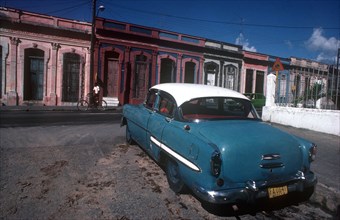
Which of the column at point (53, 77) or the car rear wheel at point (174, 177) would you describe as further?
the column at point (53, 77)

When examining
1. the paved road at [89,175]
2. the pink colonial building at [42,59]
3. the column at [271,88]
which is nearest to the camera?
the paved road at [89,175]

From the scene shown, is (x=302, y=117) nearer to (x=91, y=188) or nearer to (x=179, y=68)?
(x=91, y=188)

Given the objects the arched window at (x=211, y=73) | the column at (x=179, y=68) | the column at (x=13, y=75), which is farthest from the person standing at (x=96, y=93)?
the arched window at (x=211, y=73)

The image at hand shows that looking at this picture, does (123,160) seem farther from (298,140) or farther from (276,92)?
(276,92)

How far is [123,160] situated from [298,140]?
3647mm

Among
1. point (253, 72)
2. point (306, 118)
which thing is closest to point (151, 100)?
point (306, 118)

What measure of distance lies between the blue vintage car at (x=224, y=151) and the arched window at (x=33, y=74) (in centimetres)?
1709

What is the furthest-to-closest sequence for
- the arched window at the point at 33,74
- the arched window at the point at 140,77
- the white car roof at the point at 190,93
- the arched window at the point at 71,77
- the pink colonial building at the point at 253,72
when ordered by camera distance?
1. the pink colonial building at the point at 253,72
2. the arched window at the point at 140,77
3. the arched window at the point at 71,77
4. the arched window at the point at 33,74
5. the white car roof at the point at 190,93

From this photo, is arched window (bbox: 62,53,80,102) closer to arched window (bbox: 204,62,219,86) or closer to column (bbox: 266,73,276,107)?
arched window (bbox: 204,62,219,86)

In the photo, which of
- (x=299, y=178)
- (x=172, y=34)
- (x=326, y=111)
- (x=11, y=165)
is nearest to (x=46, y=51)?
(x=172, y=34)

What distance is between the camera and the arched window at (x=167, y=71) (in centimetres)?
2395

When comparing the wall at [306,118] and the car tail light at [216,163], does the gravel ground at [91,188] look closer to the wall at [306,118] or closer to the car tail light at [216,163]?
the car tail light at [216,163]

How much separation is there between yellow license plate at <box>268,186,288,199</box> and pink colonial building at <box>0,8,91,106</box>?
61.5 feet

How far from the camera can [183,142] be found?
3.83 m
